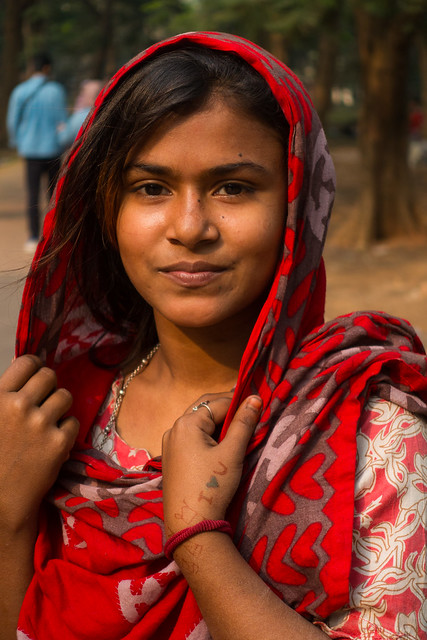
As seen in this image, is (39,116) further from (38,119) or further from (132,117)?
(132,117)

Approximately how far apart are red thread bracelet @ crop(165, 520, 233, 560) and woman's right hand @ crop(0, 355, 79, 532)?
39cm

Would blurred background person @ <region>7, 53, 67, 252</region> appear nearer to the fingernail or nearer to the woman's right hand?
the woman's right hand

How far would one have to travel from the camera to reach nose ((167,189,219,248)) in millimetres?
1590

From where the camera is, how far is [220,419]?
168 centimetres

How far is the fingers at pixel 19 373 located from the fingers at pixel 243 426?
0.52 metres

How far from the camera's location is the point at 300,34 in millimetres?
9289

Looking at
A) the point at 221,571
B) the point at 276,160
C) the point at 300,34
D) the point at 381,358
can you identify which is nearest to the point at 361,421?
the point at 381,358

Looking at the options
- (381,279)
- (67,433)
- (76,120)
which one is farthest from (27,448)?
(76,120)

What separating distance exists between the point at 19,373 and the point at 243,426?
564 mm

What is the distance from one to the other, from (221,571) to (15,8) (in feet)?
89.0

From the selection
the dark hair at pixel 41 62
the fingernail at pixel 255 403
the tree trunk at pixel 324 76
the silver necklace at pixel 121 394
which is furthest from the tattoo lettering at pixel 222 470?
the tree trunk at pixel 324 76

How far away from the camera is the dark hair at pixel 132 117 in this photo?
166 cm

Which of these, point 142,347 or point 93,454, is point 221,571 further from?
point 142,347

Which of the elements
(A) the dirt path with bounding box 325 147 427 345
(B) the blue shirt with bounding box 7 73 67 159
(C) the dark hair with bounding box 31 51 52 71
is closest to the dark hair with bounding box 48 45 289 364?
(A) the dirt path with bounding box 325 147 427 345
